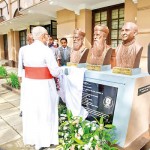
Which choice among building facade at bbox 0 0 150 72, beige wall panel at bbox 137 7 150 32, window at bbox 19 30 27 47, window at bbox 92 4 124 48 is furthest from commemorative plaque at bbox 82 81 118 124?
window at bbox 19 30 27 47

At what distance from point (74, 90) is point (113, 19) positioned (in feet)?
14.2

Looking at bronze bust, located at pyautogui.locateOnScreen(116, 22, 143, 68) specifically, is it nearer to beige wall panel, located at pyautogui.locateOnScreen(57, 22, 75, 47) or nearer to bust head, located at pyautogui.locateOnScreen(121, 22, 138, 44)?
bust head, located at pyautogui.locateOnScreen(121, 22, 138, 44)

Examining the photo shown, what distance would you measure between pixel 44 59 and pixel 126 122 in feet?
4.89

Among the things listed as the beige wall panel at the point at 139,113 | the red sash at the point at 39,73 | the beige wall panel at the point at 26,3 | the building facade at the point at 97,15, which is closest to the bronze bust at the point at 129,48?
the beige wall panel at the point at 139,113

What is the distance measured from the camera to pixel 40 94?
9.90ft

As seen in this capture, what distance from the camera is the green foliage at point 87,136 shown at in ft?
8.78

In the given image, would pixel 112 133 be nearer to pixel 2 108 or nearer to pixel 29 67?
pixel 29 67

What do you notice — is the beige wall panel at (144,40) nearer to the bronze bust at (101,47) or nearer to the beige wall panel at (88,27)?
the beige wall panel at (88,27)

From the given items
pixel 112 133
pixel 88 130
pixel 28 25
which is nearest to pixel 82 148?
pixel 88 130

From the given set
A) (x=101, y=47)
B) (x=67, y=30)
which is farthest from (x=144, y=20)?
(x=67, y=30)

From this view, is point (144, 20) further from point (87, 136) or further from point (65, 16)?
point (87, 136)

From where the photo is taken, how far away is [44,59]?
291cm

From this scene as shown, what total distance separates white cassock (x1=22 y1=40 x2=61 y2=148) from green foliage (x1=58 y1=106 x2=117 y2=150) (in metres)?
0.23

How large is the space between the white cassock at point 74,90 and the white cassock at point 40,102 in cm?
29
